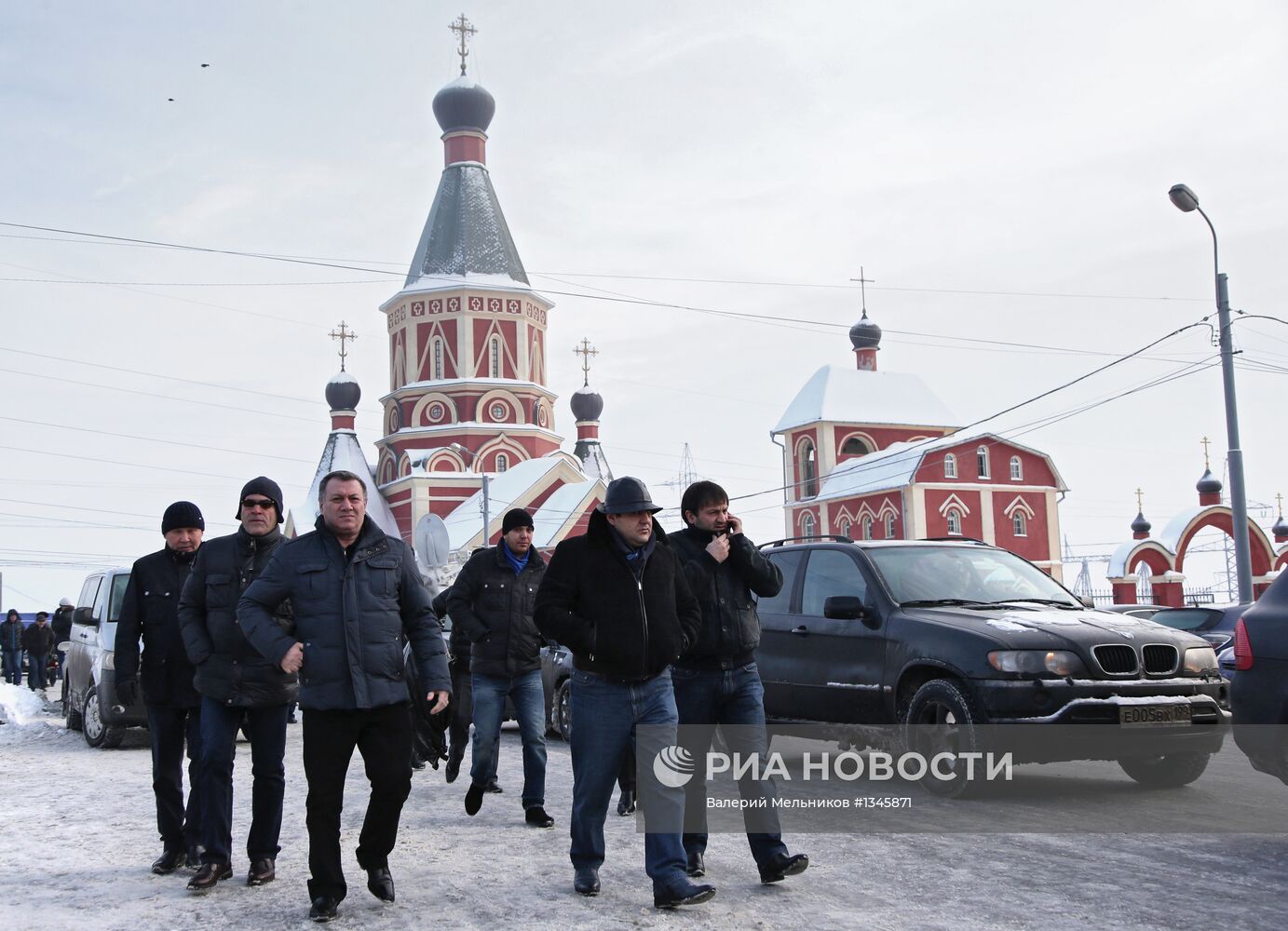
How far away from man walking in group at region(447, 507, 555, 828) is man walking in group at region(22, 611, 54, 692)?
19425 mm

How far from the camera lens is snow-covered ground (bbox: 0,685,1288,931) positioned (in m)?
5.41

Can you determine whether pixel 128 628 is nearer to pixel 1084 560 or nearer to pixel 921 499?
pixel 921 499

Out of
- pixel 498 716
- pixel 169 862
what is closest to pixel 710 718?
pixel 498 716

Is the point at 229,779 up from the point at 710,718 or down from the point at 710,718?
down

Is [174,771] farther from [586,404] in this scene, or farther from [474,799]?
[586,404]

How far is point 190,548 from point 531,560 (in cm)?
249

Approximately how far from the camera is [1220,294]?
19.7 metres

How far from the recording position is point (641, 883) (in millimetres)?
6145

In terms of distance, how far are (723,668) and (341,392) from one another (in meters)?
58.3

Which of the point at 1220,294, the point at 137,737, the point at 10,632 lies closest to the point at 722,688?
the point at 137,737

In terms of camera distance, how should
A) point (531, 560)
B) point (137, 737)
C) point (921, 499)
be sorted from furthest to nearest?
1. point (921, 499)
2. point (137, 737)
3. point (531, 560)

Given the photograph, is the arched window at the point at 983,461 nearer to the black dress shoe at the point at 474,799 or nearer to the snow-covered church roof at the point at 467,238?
the snow-covered church roof at the point at 467,238

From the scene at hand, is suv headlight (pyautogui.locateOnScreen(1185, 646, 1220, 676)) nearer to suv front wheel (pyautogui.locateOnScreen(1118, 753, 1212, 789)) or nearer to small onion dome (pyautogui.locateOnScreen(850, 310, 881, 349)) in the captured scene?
suv front wheel (pyautogui.locateOnScreen(1118, 753, 1212, 789))

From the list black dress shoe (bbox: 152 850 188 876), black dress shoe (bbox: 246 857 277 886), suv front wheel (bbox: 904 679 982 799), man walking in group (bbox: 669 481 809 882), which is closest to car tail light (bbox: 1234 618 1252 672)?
suv front wheel (bbox: 904 679 982 799)
